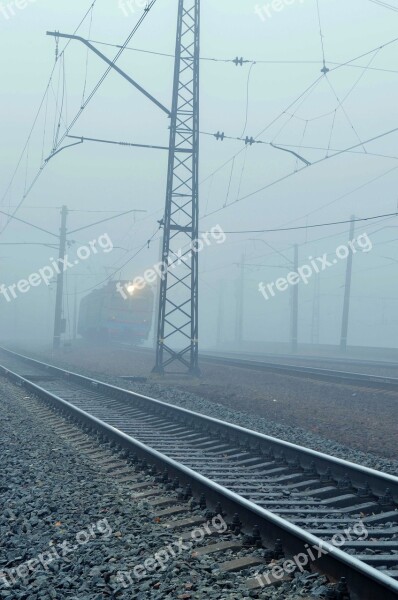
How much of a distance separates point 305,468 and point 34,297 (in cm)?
12228

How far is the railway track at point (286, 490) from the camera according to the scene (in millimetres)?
4738

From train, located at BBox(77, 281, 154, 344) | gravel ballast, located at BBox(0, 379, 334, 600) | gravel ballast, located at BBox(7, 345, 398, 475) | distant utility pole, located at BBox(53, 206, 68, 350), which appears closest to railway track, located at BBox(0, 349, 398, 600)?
gravel ballast, located at BBox(0, 379, 334, 600)

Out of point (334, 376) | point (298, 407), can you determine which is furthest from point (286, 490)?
point (334, 376)

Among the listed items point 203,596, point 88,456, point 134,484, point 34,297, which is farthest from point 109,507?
point 34,297

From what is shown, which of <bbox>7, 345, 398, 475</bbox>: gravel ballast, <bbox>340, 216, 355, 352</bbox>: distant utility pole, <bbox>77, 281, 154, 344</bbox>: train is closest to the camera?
<bbox>7, 345, 398, 475</bbox>: gravel ballast

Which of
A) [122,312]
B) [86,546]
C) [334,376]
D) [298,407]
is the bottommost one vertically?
[86,546]

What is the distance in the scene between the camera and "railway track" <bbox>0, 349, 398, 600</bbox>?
4738mm

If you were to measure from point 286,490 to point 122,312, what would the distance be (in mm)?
36813

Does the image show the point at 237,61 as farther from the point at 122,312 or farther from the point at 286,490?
the point at 122,312

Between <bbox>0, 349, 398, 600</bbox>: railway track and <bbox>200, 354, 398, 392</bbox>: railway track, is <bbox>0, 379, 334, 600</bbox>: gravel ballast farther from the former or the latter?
<bbox>200, 354, 398, 392</bbox>: railway track

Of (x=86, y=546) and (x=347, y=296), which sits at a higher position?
(x=347, y=296)

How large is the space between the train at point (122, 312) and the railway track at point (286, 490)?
1197 inches

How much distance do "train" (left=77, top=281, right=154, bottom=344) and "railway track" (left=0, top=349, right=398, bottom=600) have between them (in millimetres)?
30397

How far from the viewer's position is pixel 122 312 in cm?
4366
